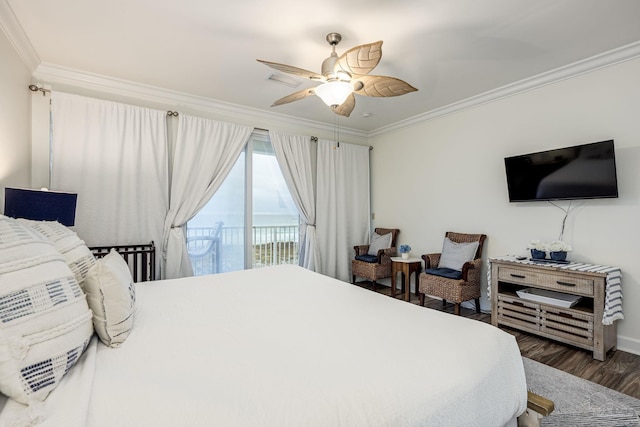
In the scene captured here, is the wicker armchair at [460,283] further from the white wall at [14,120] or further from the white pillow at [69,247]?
the white wall at [14,120]

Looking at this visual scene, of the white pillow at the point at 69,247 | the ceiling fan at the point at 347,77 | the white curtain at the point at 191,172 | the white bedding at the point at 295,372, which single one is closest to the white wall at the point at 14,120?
the white curtain at the point at 191,172

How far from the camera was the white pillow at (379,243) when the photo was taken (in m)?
4.77

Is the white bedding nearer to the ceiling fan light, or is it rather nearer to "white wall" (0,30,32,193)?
the ceiling fan light

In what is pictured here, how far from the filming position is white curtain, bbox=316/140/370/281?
479 centimetres

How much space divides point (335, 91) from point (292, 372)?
1973 millimetres

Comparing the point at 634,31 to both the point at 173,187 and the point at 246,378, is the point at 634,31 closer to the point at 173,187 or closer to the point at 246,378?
the point at 246,378

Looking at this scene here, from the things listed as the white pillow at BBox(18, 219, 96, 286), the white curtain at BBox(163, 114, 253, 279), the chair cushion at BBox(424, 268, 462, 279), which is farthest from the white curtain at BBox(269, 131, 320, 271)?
the white pillow at BBox(18, 219, 96, 286)

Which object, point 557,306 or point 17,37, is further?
point 557,306

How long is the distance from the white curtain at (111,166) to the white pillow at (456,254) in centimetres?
359

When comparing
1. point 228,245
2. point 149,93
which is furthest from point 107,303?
point 149,93

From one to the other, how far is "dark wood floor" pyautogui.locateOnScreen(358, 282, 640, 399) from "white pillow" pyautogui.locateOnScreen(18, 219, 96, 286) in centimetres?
331

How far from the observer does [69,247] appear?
137 centimetres

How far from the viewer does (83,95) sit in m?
3.19

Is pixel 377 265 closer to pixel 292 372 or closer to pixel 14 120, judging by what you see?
pixel 292 372
